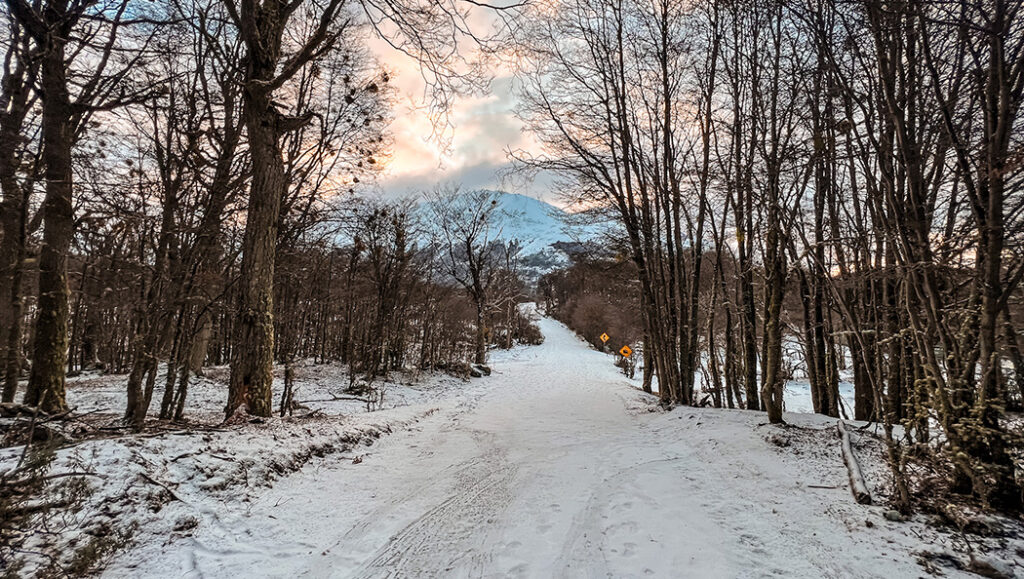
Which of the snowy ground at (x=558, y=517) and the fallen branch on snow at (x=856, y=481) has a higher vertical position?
the fallen branch on snow at (x=856, y=481)

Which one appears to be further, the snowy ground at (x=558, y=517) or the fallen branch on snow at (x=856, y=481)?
the fallen branch on snow at (x=856, y=481)

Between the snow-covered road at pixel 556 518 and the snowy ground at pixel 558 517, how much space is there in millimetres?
15

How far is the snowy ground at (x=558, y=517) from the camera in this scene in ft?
8.81

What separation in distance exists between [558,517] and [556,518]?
3 cm

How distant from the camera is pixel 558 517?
3506mm

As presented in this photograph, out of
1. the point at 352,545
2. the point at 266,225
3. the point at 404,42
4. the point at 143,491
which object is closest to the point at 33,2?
the point at 266,225

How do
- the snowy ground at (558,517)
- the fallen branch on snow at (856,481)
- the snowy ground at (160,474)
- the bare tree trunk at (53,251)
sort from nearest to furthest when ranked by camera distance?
the snowy ground at (160,474), the snowy ground at (558,517), the fallen branch on snow at (856,481), the bare tree trunk at (53,251)

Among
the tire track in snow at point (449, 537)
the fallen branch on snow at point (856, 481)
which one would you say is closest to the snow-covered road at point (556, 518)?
the tire track in snow at point (449, 537)

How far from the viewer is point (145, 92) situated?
6.66 meters

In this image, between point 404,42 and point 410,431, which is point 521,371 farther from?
point 404,42

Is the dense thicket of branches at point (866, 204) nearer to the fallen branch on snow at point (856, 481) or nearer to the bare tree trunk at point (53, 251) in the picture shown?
the fallen branch on snow at point (856, 481)

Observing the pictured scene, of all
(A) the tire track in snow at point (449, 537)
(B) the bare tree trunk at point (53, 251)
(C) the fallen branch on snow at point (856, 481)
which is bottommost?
(A) the tire track in snow at point (449, 537)

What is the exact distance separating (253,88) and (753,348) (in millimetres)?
9786

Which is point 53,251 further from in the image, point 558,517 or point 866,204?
point 866,204
